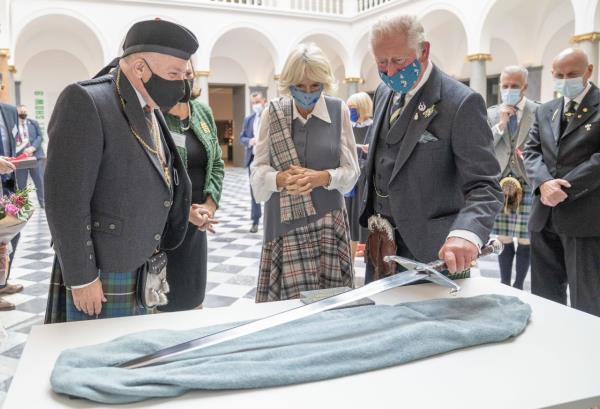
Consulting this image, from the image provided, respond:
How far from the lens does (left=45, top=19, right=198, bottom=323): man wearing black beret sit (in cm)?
164

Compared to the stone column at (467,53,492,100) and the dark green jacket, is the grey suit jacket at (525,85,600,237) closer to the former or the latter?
the dark green jacket

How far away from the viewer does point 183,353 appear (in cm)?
125

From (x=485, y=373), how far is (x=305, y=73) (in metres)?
1.77

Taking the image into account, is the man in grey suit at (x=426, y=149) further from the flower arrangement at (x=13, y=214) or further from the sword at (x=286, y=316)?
the flower arrangement at (x=13, y=214)

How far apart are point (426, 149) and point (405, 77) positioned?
0.32m

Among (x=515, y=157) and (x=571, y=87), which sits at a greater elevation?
(x=571, y=87)

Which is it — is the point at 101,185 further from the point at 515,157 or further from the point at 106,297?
the point at 515,157

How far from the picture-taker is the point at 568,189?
3031mm

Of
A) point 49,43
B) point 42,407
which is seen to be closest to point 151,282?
point 42,407

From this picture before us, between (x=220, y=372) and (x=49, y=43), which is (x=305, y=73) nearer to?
(x=220, y=372)

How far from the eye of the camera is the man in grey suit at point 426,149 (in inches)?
76.1

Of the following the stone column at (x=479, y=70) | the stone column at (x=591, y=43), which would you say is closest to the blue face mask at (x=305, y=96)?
the stone column at (x=591, y=43)

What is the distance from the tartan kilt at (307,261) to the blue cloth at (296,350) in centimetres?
105

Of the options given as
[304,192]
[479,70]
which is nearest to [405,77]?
[304,192]
